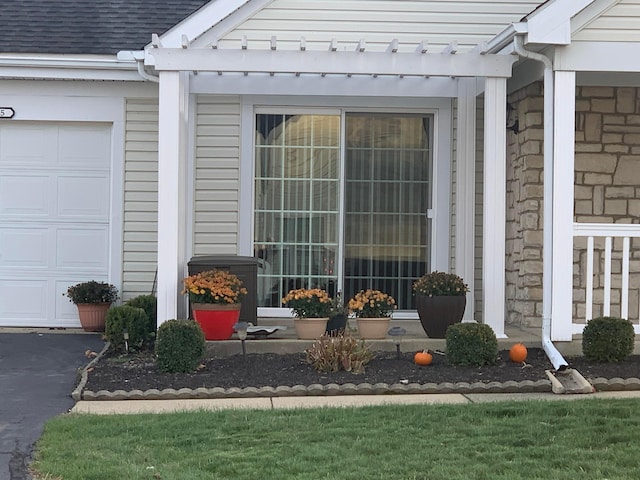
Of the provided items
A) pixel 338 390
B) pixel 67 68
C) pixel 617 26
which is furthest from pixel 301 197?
pixel 617 26

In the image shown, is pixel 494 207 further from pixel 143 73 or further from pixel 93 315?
pixel 93 315

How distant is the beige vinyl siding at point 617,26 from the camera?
7.96 meters

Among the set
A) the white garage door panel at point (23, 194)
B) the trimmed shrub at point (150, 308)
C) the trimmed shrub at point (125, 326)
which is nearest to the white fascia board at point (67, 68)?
the white garage door panel at point (23, 194)

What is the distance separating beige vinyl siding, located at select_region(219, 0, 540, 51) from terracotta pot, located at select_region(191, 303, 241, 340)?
3.13m

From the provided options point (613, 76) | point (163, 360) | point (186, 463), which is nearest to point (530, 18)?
point (613, 76)

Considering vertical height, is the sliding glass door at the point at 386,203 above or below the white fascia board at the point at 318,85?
below

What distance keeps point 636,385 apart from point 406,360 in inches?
78.2

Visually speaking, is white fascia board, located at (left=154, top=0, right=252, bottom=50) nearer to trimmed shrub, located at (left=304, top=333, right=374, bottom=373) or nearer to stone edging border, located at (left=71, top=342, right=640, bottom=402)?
trimmed shrub, located at (left=304, top=333, right=374, bottom=373)

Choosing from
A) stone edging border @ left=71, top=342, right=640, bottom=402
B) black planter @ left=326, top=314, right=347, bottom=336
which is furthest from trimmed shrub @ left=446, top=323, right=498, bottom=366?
black planter @ left=326, top=314, right=347, bottom=336

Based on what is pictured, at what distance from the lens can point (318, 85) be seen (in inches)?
376

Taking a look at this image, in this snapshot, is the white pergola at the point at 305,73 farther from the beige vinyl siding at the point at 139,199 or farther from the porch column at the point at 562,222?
the beige vinyl siding at the point at 139,199

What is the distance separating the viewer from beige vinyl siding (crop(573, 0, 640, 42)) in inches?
314

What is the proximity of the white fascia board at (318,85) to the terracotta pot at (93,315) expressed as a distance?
8.63ft

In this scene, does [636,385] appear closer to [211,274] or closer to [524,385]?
[524,385]
